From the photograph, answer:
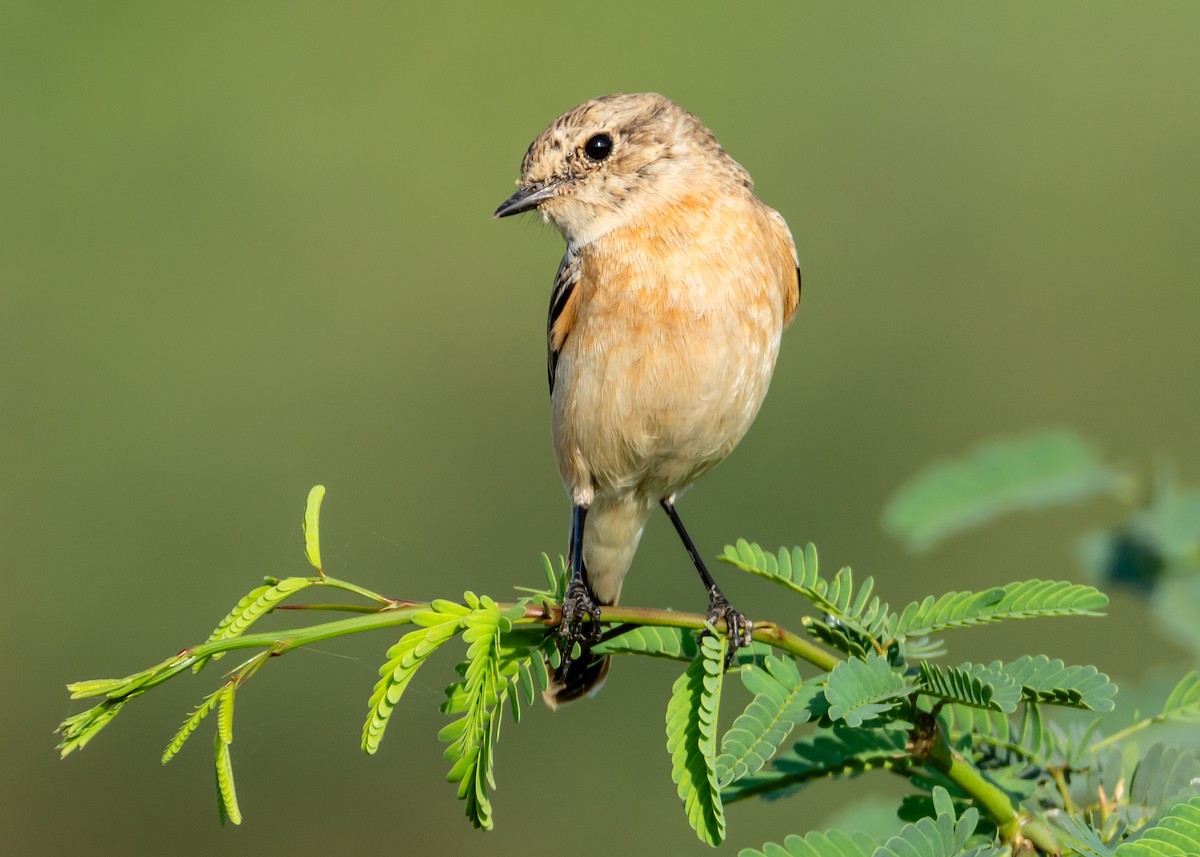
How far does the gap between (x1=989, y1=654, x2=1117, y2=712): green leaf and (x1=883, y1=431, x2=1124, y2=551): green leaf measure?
1.28m

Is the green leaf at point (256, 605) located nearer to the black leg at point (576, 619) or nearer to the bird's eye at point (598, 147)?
the black leg at point (576, 619)

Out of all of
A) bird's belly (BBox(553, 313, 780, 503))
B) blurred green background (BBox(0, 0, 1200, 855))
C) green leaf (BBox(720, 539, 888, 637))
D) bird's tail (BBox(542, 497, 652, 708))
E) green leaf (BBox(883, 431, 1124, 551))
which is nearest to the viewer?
green leaf (BBox(720, 539, 888, 637))

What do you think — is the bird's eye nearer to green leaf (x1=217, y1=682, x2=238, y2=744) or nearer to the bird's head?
the bird's head

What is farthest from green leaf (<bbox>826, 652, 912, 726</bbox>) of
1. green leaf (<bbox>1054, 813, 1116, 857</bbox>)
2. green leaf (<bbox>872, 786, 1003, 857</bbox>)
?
green leaf (<bbox>1054, 813, 1116, 857</bbox>)

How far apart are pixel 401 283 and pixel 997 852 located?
25.5ft

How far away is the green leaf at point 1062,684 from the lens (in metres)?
1.98

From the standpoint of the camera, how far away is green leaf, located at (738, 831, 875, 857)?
191 cm

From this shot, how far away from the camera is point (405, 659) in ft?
6.20

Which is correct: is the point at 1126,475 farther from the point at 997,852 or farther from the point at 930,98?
the point at 930,98

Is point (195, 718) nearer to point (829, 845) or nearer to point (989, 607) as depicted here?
point (829, 845)

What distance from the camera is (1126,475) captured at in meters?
→ 3.23

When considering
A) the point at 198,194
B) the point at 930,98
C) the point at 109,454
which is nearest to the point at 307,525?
the point at 109,454

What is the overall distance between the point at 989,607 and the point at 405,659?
1.05 meters

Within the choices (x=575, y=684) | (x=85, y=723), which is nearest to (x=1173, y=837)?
(x=85, y=723)
